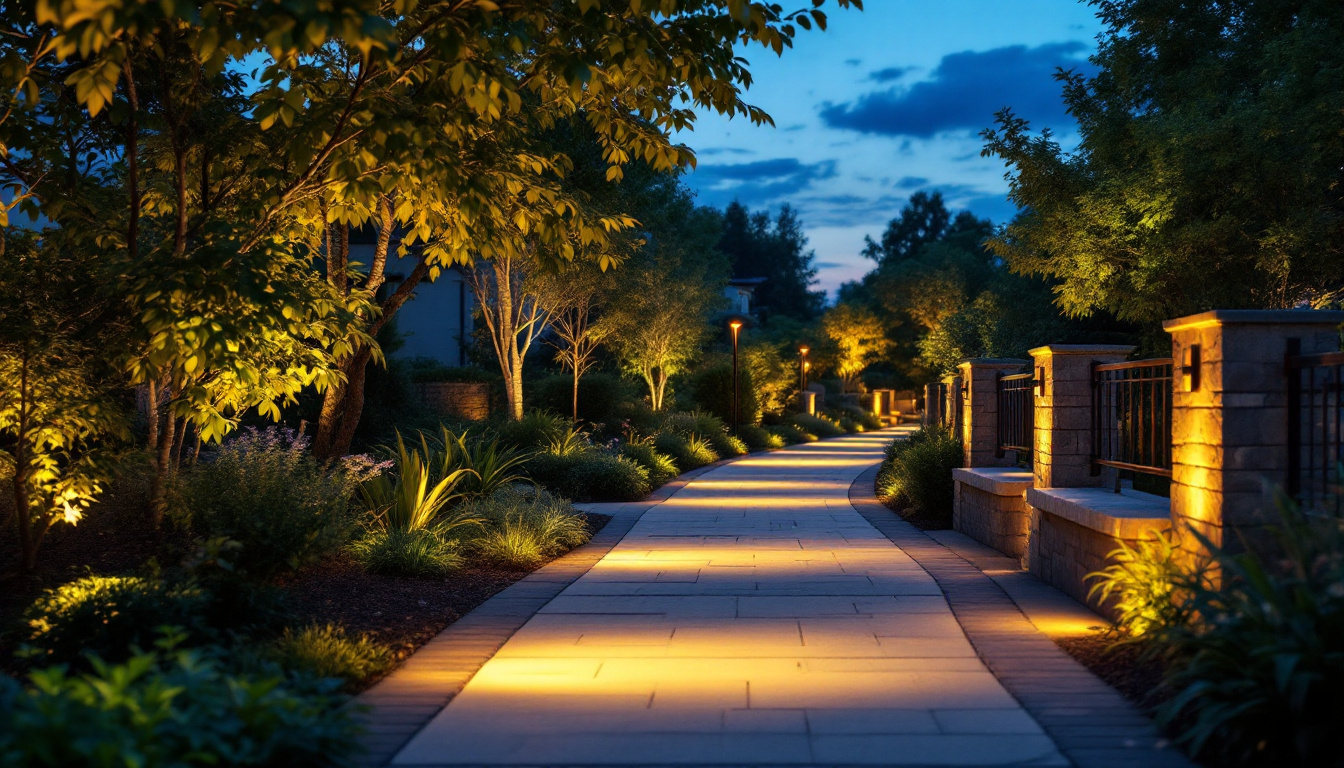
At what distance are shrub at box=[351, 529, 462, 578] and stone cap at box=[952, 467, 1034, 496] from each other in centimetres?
512

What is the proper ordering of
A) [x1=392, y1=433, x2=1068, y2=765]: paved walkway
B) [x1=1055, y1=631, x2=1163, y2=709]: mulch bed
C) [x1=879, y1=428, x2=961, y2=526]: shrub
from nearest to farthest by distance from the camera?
[x1=392, y1=433, x2=1068, y2=765]: paved walkway < [x1=1055, y1=631, x2=1163, y2=709]: mulch bed < [x1=879, y1=428, x2=961, y2=526]: shrub

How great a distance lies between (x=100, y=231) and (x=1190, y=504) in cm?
770

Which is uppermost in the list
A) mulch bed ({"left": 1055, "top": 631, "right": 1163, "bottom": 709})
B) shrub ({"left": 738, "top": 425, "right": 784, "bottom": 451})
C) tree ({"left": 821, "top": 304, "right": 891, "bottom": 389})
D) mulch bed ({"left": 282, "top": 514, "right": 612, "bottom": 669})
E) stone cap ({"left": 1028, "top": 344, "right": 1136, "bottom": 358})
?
tree ({"left": 821, "top": 304, "right": 891, "bottom": 389})

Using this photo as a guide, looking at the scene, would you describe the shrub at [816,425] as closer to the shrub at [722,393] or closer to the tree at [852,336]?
the shrub at [722,393]

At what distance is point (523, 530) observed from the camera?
9.77 meters

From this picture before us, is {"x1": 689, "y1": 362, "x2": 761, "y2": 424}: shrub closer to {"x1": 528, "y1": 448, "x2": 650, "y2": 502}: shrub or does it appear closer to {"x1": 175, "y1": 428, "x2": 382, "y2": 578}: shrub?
{"x1": 528, "y1": 448, "x2": 650, "y2": 502}: shrub

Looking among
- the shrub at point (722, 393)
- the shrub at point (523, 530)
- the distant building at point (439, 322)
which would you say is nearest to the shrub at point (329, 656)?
the shrub at point (523, 530)

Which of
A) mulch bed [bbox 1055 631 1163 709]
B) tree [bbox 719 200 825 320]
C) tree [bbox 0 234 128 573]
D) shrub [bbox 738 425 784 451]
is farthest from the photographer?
tree [bbox 719 200 825 320]

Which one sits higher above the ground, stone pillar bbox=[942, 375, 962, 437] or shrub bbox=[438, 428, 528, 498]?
stone pillar bbox=[942, 375, 962, 437]

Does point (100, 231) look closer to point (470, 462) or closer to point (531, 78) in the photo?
point (531, 78)

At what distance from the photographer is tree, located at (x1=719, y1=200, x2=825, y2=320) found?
3472 inches

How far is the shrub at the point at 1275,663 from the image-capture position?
3654mm

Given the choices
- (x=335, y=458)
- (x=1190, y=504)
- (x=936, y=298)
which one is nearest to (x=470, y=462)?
(x=335, y=458)

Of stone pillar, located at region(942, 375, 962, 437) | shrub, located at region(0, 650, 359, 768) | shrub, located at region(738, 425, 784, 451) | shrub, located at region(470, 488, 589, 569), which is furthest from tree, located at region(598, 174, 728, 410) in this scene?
shrub, located at region(0, 650, 359, 768)
